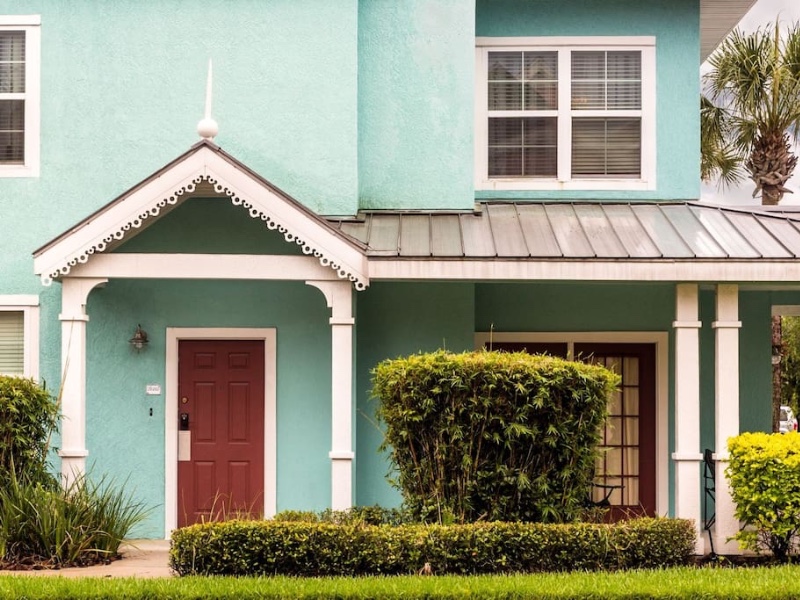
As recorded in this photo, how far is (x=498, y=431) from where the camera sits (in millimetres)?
9875

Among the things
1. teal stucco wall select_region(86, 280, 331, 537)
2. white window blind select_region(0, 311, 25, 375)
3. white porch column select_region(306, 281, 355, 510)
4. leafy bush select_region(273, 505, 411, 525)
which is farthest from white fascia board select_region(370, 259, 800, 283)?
white window blind select_region(0, 311, 25, 375)

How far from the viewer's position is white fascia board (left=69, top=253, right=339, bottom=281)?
1120cm

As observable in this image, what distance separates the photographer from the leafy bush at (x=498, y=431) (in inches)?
386

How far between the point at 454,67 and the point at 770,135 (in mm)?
11114

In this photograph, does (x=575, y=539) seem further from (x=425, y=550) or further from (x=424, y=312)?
(x=424, y=312)

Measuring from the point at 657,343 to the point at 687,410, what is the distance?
2.51 metres

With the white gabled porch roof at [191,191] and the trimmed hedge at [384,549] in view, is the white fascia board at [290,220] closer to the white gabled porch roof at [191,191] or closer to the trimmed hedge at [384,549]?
the white gabled porch roof at [191,191]

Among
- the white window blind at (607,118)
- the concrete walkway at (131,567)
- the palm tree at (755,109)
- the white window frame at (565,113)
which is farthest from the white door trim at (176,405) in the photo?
the palm tree at (755,109)

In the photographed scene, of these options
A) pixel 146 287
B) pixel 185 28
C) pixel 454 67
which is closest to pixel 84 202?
pixel 146 287

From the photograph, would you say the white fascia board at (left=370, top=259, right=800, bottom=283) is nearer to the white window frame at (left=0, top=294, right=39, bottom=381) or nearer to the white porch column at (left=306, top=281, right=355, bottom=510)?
the white porch column at (left=306, top=281, right=355, bottom=510)

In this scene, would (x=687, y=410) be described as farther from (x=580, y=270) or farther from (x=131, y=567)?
(x=131, y=567)

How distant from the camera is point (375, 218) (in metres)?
12.8

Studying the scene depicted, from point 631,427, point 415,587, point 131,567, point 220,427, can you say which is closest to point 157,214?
point 220,427

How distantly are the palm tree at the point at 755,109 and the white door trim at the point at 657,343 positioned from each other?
8.91 m
